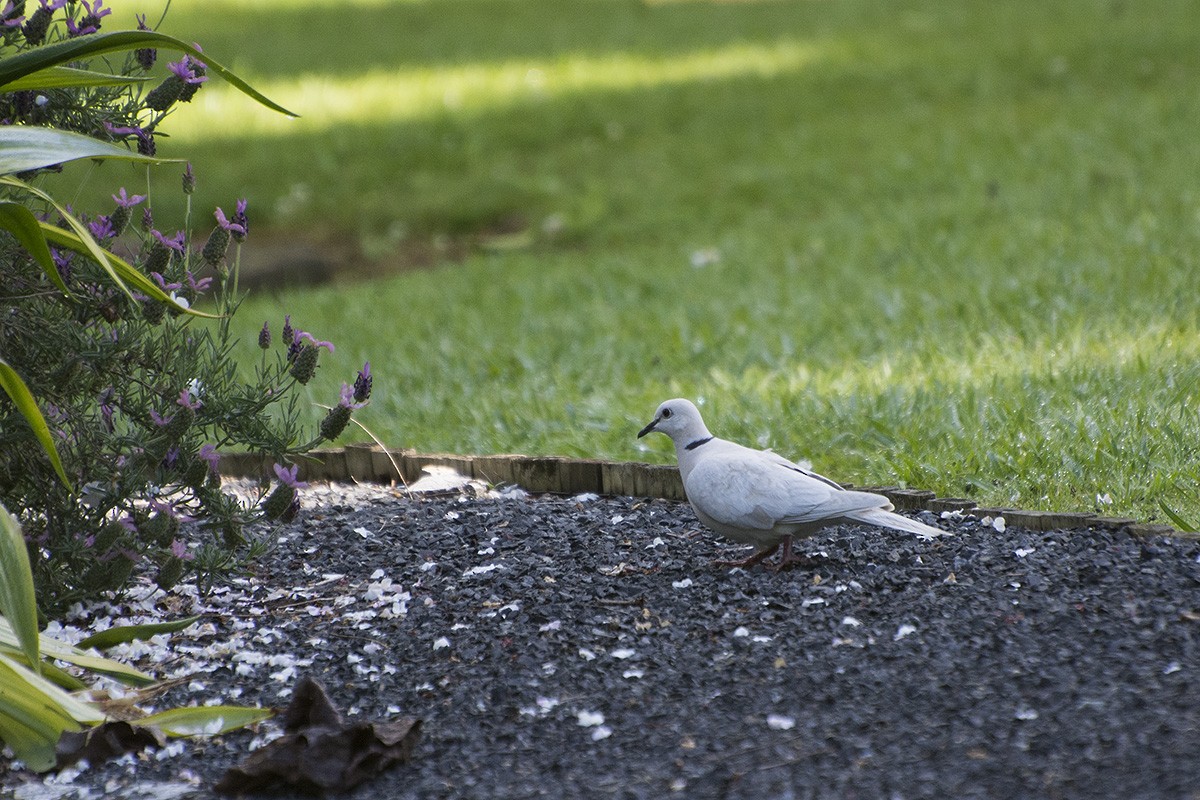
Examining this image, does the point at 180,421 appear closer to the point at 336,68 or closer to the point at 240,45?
the point at 336,68

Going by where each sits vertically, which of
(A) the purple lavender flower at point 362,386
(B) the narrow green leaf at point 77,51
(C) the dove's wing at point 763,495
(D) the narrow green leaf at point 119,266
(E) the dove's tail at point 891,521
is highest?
(B) the narrow green leaf at point 77,51

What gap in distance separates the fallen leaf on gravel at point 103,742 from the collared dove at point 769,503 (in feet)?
4.62

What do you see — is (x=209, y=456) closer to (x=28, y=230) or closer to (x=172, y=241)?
(x=172, y=241)

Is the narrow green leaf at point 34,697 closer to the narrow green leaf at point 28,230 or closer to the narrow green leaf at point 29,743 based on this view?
the narrow green leaf at point 29,743

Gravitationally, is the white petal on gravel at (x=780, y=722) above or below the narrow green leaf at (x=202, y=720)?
above

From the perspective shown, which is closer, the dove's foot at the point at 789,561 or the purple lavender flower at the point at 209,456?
the purple lavender flower at the point at 209,456

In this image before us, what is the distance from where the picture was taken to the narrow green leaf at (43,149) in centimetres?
294

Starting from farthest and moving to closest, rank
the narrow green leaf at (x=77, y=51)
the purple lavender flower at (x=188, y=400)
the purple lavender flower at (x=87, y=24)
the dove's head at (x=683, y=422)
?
1. the dove's head at (x=683, y=422)
2. the purple lavender flower at (x=87, y=24)
3. the purple lavender flower at (x=188, y=400)
4. the narrow green leaf at (x=77, y=51)

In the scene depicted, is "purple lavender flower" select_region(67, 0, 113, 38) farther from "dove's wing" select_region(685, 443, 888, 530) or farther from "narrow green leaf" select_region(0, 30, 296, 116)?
"dove's wing" select_region(685, 443, 888, 530)

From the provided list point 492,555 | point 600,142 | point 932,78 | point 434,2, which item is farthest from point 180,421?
point 434,2

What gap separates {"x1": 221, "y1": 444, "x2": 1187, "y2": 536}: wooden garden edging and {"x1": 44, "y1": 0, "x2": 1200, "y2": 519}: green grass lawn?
0.29 m

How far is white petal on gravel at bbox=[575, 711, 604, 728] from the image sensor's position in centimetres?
267

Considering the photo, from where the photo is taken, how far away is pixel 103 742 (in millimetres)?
2668

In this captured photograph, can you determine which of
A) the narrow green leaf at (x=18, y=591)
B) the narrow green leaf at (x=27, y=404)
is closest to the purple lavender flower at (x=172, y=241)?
the narrow green leaf at (x=27, y=404)
